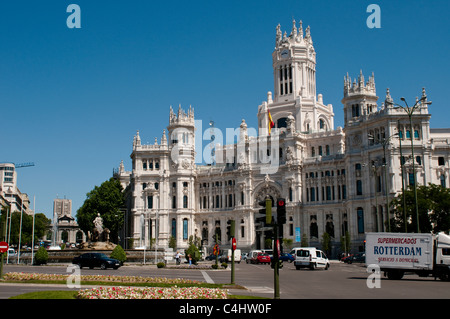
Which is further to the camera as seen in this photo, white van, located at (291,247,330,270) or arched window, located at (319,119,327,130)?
arched window, located at (319,119,327,130)

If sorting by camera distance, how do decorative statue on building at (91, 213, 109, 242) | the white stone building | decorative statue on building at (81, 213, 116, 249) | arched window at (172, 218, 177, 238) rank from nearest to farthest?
decorative statue on building at (81, 213, 116, 249) < decorative statue on building at (91, 213, 109, 242) < the white stone building < arched window at (172, 218, 177, 238)

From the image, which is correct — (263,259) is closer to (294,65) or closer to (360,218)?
(360,218)

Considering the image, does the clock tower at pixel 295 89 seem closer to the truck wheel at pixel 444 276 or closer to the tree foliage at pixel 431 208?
the tree foliage at pixel 431 208

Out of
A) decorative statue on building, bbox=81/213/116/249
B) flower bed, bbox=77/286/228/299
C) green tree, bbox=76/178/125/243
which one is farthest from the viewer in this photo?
green tree, bbox=76/178/125/243

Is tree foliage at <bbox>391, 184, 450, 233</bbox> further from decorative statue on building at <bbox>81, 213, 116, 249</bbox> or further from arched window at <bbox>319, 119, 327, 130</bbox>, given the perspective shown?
arched window at <bbox>319, 119, 327, 130</bbox>

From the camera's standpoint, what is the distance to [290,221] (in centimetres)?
9900

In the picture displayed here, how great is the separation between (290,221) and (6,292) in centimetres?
7798

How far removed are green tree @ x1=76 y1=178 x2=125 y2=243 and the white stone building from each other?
11.0ft

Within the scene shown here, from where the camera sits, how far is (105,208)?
107250 millimetres

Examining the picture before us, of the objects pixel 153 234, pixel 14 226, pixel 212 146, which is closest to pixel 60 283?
pixel 153 234

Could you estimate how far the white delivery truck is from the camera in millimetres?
37062

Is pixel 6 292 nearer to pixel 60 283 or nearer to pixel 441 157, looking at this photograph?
pixel 60 283

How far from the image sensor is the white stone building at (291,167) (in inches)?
3341

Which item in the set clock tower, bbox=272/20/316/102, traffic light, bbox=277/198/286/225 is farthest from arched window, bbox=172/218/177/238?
traffic light, bbox=277/198/286/225
